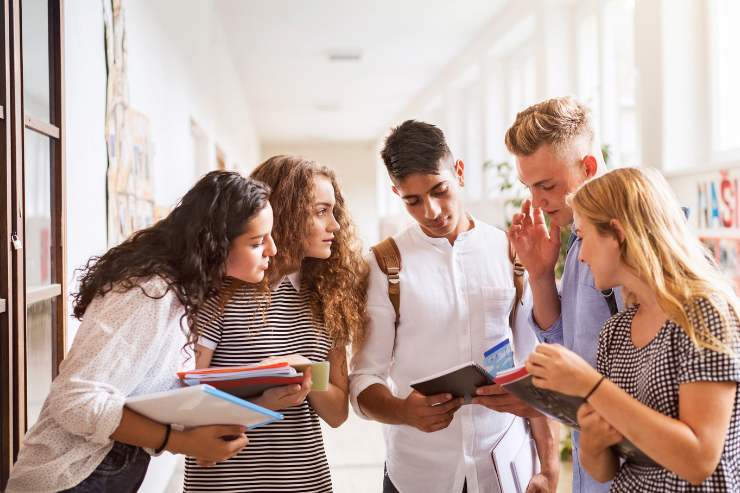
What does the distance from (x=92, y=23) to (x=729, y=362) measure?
2.31 meters

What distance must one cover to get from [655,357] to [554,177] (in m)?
0.63

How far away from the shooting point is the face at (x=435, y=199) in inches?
76.3

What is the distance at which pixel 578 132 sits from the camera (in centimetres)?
186

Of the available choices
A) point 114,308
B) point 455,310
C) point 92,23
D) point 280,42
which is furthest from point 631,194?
point 280,42

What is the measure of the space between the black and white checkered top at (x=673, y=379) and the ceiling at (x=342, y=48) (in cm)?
613

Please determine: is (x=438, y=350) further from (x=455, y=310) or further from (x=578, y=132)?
(x=578, y=132)

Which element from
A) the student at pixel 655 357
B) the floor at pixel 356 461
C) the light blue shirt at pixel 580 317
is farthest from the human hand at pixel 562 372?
the floor at pixel 356 461

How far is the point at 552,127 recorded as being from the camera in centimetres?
185

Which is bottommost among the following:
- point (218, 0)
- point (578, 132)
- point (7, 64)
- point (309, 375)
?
point (309, 375)

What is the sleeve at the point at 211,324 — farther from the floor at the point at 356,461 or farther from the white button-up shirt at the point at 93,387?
the floor at the point at 356,461

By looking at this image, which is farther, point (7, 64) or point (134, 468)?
point (7, 64)

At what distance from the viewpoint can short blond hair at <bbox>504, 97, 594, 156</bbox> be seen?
1.85 m

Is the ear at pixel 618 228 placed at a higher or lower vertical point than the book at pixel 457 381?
higher

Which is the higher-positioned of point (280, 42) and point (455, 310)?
point (280, 42)
